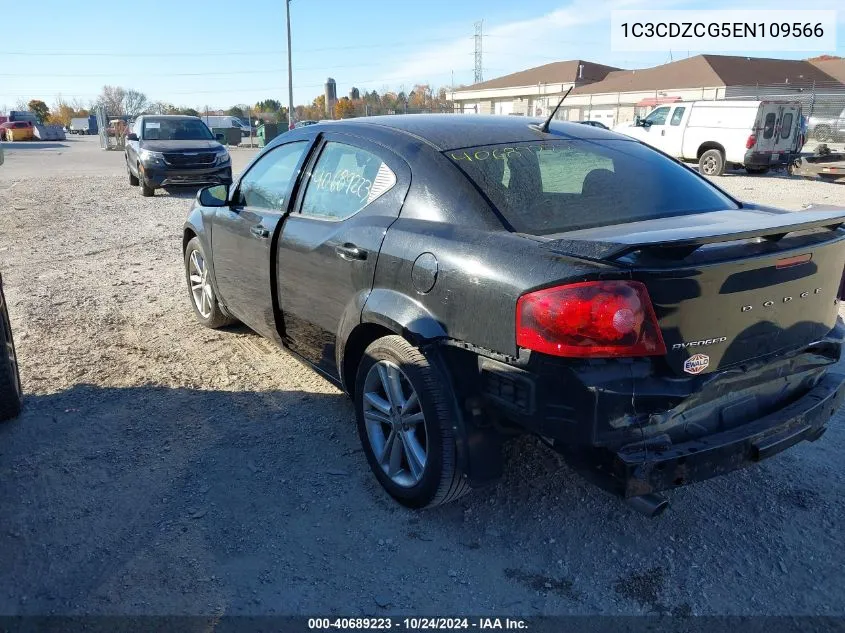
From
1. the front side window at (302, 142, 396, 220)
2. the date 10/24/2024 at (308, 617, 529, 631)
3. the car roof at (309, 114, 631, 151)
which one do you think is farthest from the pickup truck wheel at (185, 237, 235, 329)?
the date 10/24/2024 at (308, 617, 529, 631)

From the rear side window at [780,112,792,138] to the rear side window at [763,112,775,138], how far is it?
286 mm

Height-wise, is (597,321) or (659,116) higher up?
(659,116)

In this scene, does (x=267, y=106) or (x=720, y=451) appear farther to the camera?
(x=267, y=106)

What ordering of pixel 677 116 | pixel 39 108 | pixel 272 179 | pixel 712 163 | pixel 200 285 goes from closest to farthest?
pixel 272 179, pixel 200 285, pixel 712 163, pixel 677 116, pixel 39 108

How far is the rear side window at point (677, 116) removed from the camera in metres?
19.1

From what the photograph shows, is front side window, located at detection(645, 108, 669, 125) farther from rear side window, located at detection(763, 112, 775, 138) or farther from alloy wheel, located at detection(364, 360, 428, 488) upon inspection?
alloy wheel, located at detection(364, 360, 428, 488)

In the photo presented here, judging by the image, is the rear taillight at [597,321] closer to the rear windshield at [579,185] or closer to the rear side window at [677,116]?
the rear windshield at [579,185]

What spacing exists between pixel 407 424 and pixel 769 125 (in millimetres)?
17824

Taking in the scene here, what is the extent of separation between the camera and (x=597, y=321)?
87.4 inches

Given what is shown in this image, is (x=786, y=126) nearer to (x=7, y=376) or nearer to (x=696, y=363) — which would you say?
(x=696, y=363)

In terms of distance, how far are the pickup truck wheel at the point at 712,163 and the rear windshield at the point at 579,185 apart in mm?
16299

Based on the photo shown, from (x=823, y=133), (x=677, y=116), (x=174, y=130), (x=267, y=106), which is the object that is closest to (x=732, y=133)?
(x=677, y=116)

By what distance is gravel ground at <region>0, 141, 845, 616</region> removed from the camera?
2.49 m

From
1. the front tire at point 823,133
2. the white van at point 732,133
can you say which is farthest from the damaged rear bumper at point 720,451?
the front tire at point 823,133
